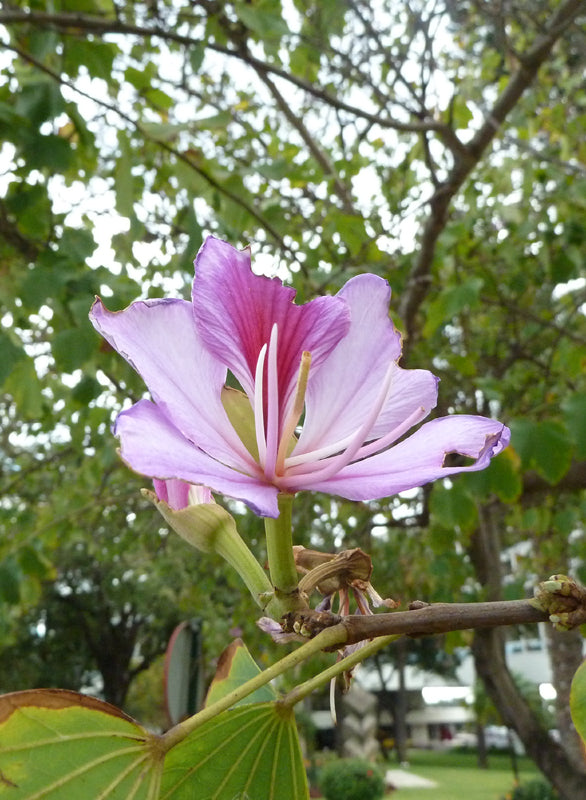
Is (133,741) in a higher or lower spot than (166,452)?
lower

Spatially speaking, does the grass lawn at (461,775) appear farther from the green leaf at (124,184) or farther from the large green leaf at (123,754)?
the large green leaf at (123,754)

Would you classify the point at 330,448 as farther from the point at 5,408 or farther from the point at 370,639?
the point at 5,408

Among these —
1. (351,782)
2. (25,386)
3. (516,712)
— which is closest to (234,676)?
(25,386)

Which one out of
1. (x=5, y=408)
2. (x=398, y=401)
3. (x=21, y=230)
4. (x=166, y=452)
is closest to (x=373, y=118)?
(x=21, y=230)

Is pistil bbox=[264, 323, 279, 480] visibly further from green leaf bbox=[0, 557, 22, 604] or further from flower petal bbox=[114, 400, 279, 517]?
green leaf bbox=[0, 557, 22, 604]

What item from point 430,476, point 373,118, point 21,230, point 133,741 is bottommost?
point 133,741

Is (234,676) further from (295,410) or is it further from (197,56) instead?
(197,56)
